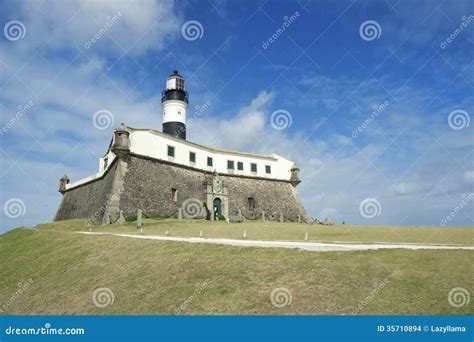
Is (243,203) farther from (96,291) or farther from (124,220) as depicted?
(96,291)

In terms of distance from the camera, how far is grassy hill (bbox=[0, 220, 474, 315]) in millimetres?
8250

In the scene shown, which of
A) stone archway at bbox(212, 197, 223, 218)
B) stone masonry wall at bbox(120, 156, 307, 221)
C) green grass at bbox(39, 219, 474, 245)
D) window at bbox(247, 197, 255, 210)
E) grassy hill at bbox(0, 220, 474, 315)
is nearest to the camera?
grassy hill at bbox(0, 220, 474, 315)

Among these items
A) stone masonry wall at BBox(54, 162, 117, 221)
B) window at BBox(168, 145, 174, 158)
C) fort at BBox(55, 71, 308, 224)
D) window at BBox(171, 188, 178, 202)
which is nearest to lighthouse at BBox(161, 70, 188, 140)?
fort at BBox(55, 71, 308, 224)

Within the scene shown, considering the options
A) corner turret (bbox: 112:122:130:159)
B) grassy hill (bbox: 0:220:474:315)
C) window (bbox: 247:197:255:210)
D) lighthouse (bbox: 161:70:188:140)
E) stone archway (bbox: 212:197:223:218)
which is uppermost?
lighthouse (bbox: 161:70:188:140)

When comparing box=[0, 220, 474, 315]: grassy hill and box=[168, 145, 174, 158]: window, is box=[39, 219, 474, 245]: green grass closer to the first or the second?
box=[0, 220, 474, 315]: grassy hill

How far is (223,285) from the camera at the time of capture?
9.62 metres

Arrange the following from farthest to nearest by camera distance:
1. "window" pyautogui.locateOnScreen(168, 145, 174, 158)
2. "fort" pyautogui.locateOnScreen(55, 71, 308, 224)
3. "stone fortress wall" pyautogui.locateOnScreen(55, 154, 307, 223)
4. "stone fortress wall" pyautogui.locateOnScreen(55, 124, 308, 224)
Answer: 1. "window" pyautogui.locateOnScreen(168, 145, 174, 158)
2. "fort" pyautogui.locateOnScreen(55, 71, 308, 224)
3. "stone fortress wall" pyautogui.locateOnScreen(55, 124, 308, 224)
4. "stone fortress wall" pyautogui.locateOnScreen(55, 154, 307, 223)

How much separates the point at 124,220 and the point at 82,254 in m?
9.68

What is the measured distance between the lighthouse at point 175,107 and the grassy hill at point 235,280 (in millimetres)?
25231

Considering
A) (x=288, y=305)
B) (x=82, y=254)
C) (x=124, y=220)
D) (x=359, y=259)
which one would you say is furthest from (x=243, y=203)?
(x=288, y=305)

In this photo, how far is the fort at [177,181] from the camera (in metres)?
28.7

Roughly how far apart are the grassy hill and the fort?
12744 mm

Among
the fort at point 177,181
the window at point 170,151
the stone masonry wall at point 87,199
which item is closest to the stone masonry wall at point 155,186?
the fort at point 177,181

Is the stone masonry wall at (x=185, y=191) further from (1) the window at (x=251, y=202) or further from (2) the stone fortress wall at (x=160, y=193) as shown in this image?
(1) the window at (x=251, y=202)
